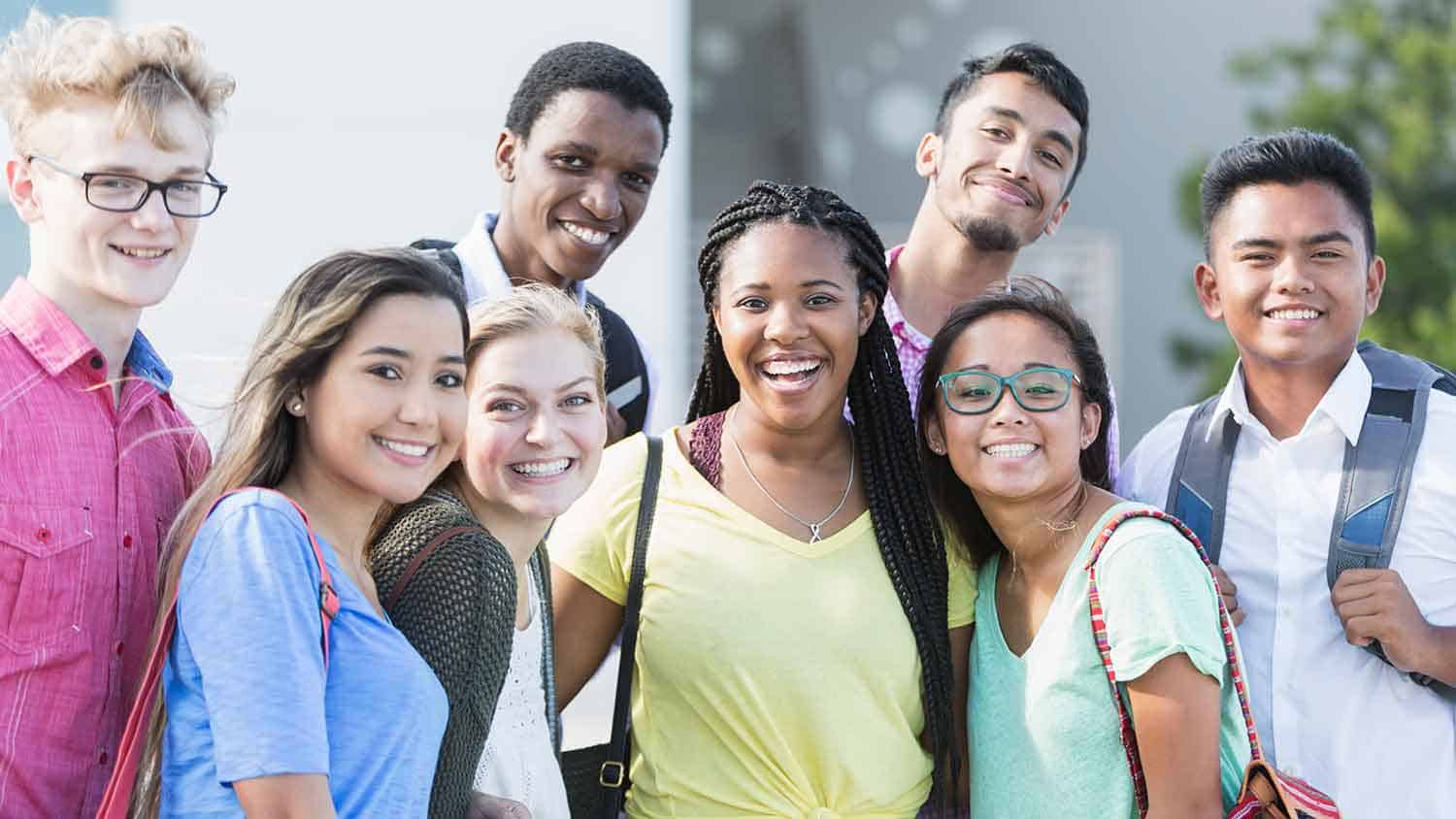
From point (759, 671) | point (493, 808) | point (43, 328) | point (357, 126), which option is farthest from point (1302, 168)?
point (357, 126)

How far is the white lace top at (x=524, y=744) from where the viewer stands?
2766mm

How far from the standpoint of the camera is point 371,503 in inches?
102

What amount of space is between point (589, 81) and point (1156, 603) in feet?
6.29

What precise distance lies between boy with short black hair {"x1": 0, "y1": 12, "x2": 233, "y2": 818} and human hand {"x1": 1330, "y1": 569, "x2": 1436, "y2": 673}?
220 cm

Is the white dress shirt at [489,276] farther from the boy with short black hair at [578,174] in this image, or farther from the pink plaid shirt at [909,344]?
the pink plaid shirt at [909,344]

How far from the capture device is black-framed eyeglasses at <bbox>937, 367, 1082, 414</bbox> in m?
3.13

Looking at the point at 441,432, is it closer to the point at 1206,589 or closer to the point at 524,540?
the point at 524,540

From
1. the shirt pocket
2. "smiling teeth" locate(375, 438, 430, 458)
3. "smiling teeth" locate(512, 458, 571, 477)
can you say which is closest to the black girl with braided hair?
"smiling teeth" locate(512, 458, 571, 477)

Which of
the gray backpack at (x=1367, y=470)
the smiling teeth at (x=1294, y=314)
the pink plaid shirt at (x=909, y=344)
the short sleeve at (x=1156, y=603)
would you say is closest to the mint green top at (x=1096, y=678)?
the short sleeve at (x=1156, y=603)

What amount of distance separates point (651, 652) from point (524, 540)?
327 mm

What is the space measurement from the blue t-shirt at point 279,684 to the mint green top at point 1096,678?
1.12 m

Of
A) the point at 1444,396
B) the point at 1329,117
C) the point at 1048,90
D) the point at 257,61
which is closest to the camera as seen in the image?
the point at 1444,396

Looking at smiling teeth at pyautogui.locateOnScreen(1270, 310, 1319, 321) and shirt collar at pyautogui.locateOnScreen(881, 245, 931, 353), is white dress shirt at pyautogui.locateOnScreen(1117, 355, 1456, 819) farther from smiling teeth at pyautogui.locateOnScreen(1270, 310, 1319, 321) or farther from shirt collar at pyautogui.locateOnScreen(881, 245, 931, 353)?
shirt collar at pyautogui.locateOnScreen(881, 245, 931, 353)

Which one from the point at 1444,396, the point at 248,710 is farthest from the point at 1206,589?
the point at 248,710
